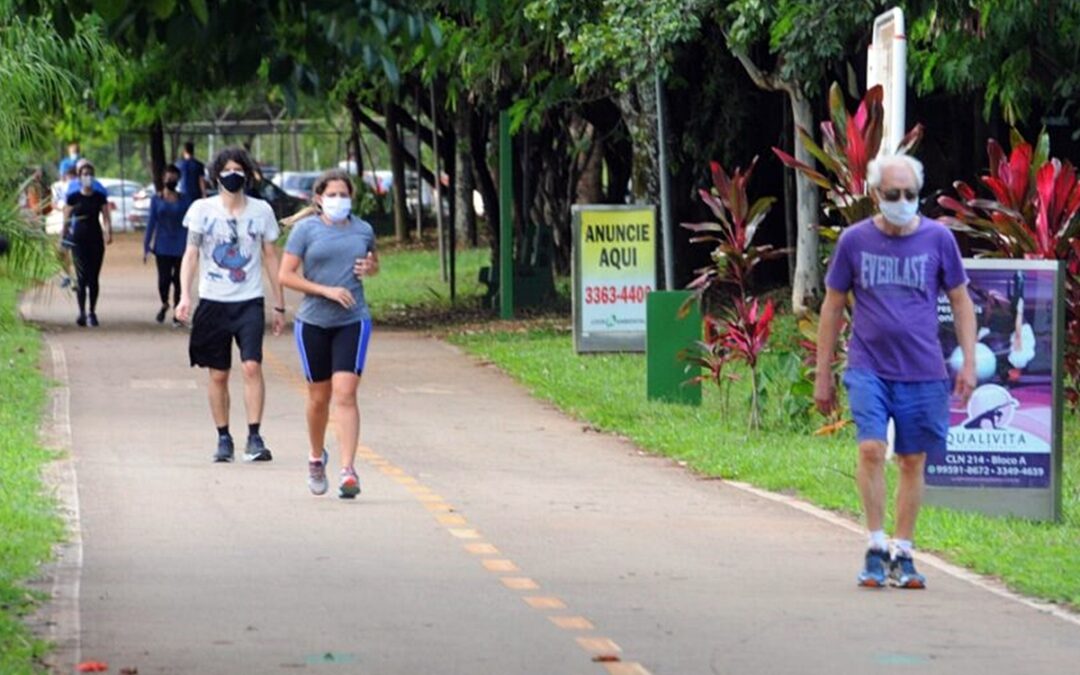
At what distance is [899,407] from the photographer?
9.69m

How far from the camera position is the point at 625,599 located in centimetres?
947

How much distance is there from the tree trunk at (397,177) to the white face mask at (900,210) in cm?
3416

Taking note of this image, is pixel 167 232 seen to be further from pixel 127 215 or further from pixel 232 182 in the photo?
pixel 127 215

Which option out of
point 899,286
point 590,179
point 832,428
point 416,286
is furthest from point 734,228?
point 416,286

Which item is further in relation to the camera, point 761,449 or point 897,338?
point 761,449

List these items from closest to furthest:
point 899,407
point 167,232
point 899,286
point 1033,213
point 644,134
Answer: point 899,286
point 899,407
point 1033,213
point 644,134
point 167,232

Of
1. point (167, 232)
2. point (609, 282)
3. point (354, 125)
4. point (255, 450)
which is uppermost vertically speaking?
point (354, 125)

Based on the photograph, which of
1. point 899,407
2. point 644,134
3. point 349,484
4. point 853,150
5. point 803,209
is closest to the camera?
point 899,407

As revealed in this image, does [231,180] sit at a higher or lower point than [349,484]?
higher

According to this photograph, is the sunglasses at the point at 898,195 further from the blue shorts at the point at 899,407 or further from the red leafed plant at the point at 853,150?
the red leafed plant at the point at 853,150

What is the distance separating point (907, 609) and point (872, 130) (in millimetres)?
5251

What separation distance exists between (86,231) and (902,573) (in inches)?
668

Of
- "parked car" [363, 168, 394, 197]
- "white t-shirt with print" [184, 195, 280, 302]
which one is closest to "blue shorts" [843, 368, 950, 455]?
"white t-shirt with print" [184, 195, 280, 302]

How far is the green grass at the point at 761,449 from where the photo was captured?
10.6 meters
